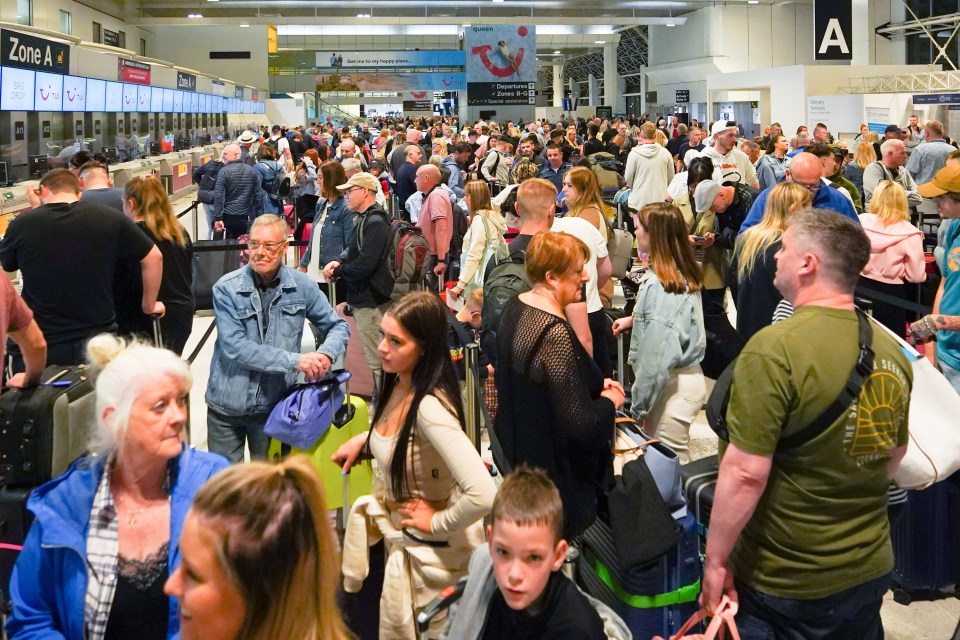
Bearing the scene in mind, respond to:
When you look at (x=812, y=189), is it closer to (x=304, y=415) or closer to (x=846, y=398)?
(x=304, y=415)

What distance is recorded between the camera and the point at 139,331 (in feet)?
17.9

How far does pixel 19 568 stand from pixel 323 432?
1.91m

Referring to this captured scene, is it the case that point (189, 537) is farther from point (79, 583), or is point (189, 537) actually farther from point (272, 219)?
point (272, 219)

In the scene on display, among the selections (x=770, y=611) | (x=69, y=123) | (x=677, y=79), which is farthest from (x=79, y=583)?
(x=677, y=79)

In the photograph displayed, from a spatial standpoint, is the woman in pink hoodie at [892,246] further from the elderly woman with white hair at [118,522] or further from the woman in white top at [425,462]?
the elderly woman with white hair at [118,522]

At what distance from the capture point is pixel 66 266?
4656 mm

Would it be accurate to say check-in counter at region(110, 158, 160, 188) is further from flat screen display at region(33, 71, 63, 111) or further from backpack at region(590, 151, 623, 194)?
backpack at region(590, 151, 623, 194)

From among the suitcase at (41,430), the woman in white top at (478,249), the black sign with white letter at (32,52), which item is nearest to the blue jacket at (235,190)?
the black sign with white letter at (32,52)

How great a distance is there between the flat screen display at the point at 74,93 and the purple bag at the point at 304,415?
12.4 m

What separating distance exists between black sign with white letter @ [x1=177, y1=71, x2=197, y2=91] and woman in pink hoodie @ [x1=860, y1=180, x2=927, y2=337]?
2025cm

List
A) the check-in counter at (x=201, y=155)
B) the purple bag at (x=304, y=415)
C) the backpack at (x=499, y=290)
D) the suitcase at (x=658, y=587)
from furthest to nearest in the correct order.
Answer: the check-in counter at (x=201, y=155)
the backpack at (x=499, y=290)
the purple bag at (x=304, y=415)
the suitcase at (x=658, y=587)

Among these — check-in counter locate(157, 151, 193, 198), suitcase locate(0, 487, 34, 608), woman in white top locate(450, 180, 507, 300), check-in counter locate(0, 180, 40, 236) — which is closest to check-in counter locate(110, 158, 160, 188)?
check-in counter locate(157, 151, 193, 198)

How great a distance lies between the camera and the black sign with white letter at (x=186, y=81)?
76.7ft

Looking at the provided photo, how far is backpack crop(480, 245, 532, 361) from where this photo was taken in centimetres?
479
